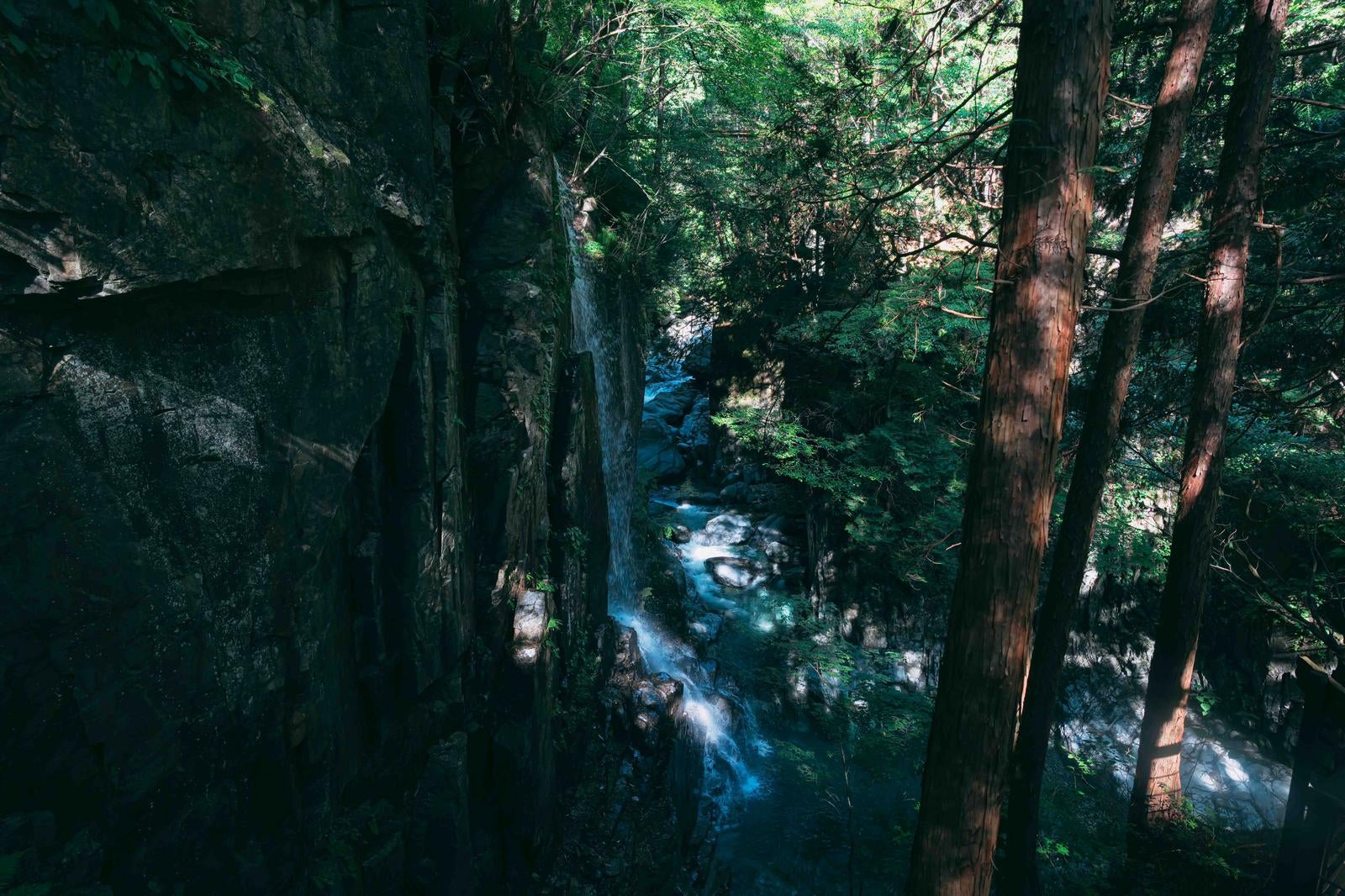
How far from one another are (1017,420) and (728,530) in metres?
14.6

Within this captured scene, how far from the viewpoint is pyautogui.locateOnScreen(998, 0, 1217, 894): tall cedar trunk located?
6152 millimetres

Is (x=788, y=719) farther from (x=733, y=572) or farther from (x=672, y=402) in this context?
(x=672, y=402)

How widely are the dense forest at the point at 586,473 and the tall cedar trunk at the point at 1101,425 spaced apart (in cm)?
4

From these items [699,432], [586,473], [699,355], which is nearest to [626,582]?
[586,473]

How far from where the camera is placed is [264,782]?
4652 millimetres

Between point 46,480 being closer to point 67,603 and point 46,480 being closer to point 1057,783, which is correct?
point 67,603

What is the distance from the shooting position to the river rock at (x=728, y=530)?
17609 millimetres

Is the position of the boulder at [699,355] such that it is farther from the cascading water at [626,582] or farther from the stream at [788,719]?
the cascading water at [626,582]

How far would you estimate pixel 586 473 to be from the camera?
10.4 meters

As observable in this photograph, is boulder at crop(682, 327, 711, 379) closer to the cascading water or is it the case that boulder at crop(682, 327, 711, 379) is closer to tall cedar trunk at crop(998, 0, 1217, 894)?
Result: the cascading water

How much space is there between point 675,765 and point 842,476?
23.5 ft

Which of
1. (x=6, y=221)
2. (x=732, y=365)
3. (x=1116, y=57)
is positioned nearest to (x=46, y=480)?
(x=6, y=221)

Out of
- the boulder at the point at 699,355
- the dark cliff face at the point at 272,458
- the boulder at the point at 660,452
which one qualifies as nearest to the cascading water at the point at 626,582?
the dark cliff face at the point at 272,458

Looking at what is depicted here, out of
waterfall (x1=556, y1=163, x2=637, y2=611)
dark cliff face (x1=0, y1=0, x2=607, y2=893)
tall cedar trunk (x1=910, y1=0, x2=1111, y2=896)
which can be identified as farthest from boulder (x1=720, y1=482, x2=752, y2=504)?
tall cedar trunk (x1=910, y1=0, x2=1111, y2=896)
